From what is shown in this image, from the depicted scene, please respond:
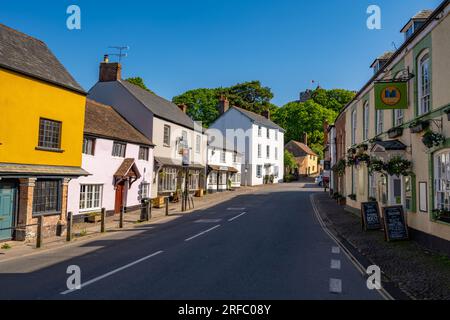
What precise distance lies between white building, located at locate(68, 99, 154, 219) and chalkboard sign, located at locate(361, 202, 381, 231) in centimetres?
1434

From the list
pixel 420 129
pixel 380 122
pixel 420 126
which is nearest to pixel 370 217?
pixel 380 122

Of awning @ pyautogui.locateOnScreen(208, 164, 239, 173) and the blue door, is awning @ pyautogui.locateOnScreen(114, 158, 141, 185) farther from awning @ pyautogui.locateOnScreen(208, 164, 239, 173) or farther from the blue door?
awning @ pyautogui.locateOnScreen(208, 164, 239, 173)

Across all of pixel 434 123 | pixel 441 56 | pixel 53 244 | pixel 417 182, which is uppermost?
pixel 441 56

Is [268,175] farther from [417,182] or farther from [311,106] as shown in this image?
[417,182]

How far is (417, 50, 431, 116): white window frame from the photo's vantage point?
37.0ft

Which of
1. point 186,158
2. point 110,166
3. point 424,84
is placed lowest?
point 110,166

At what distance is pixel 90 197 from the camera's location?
2020cm

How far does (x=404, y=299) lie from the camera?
22.0 ft

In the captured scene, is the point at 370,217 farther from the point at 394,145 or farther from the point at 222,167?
the point at 222,167

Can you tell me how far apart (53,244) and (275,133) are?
4736 centimetres

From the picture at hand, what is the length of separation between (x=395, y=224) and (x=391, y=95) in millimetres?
4624

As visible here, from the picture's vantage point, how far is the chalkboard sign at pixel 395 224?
1217 cm

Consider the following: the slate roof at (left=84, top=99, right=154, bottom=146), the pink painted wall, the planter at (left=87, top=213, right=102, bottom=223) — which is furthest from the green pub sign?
the planter at (left=87, top=213, right=102, bottom=223)
